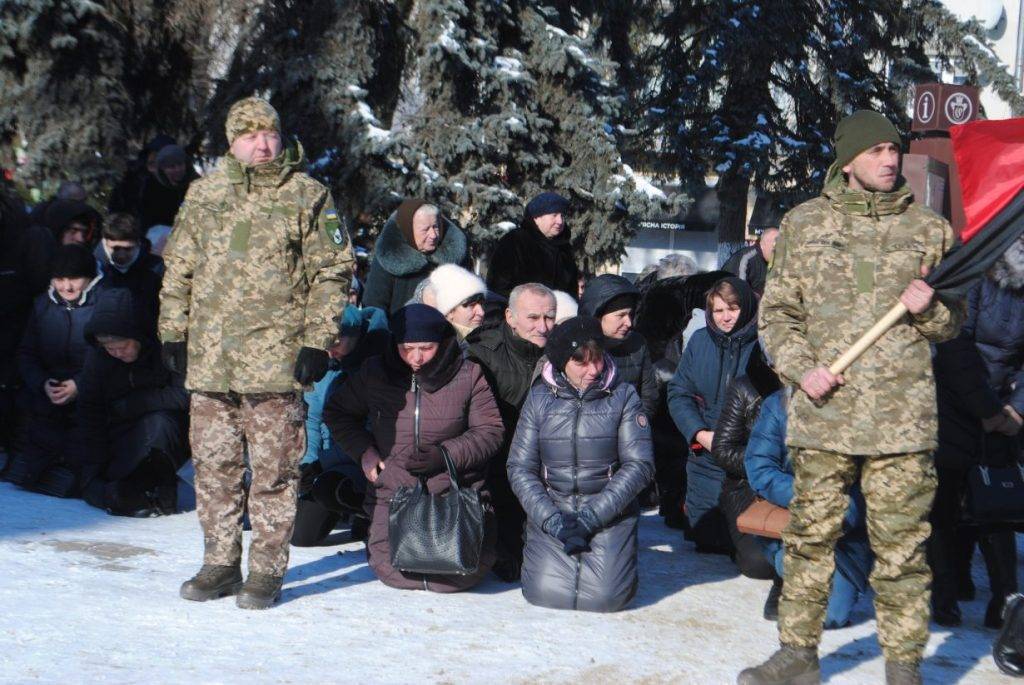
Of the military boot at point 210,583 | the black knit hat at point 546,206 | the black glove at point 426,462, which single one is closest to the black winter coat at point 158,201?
the black knit hat at point 546,206

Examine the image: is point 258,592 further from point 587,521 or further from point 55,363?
point 55,363

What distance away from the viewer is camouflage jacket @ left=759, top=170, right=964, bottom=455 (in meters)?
4.66

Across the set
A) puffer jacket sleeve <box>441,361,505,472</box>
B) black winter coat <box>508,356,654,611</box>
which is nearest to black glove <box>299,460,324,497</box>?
puffer jacket sleeve <box>441,361,505,472</box>

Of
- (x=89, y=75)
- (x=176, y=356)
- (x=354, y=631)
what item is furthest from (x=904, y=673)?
(x=89, y=75)

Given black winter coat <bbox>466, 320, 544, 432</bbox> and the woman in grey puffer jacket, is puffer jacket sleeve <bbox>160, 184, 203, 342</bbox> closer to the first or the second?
the woman in grey puffer jacket

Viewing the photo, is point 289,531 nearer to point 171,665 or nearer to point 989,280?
point 171,665

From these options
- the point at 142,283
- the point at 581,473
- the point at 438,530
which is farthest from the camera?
the point at 142,283

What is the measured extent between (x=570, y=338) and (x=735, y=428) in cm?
120

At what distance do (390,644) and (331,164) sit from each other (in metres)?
6.98

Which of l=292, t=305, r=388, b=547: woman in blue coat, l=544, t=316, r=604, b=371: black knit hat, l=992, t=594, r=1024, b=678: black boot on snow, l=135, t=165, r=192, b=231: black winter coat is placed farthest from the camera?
l=135, t=165, r=192, b=231: black winter coat

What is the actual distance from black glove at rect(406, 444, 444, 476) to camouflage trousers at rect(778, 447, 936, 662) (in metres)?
2.03

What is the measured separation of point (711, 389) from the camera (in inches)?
299

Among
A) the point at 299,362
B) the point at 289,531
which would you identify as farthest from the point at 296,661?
the point at 299,362

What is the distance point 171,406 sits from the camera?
796cm
